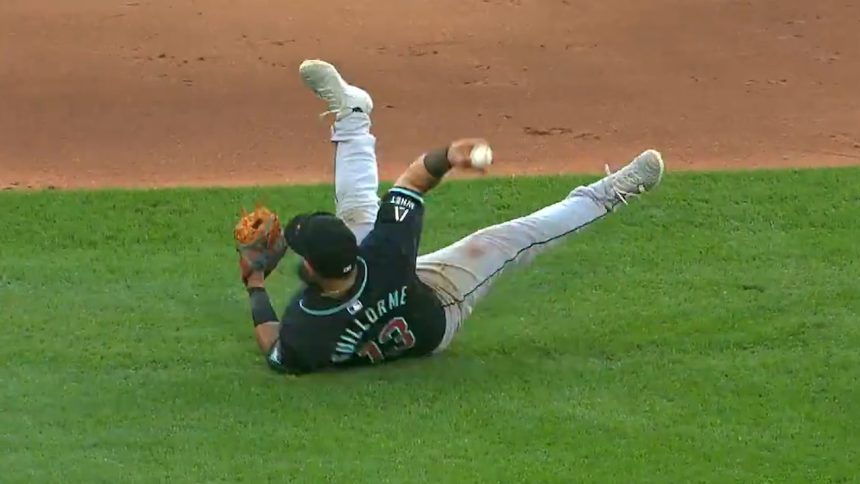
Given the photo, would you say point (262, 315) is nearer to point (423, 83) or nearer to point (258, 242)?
point (258, 242)

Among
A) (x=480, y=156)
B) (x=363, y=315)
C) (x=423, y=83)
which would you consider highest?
(x=480, y=156)

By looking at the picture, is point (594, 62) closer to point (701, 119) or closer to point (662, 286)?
point (701, 119)

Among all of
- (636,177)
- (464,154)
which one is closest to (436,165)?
(464,154)

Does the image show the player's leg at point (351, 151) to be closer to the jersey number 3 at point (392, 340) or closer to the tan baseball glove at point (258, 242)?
the tan baseball glove at point (258, 242)

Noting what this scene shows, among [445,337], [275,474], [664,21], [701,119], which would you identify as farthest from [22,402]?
[664,21]

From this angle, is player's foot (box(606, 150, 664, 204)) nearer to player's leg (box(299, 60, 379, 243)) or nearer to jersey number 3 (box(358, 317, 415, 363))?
player's leg (box(299, 60, 379, 243))

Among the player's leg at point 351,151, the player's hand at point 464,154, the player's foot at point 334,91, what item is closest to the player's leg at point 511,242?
the player's leg at point 351,151
